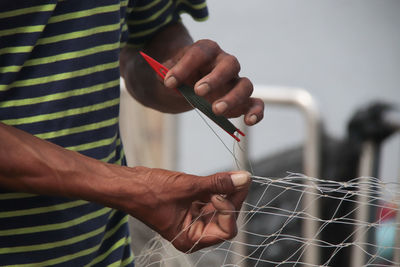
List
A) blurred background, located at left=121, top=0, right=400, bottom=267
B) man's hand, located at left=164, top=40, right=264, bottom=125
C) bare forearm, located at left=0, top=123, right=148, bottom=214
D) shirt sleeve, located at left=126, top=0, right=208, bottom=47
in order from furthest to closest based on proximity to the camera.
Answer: blurred background, located at left=121, top=0, right=400, bottom=267 < shirt sleeve, located at left=126, top=0, right=208, bottom=47 < man's hand, located at left=164, top=40, right=264, bottom=125 < bare forearm, located at left=0, top=123, right=148, bottom=214

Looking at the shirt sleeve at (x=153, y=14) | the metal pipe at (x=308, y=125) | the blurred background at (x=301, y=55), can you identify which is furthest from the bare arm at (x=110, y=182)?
the blurred background at (x=301, y=55)

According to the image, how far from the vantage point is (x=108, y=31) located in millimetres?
740

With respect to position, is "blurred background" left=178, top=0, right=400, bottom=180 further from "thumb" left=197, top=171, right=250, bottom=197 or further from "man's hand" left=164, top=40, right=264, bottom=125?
"thumb" left=197, top=171, right=250, bottom=197

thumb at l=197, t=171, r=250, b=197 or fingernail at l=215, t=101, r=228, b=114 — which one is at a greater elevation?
fingernail at l=215, t=101, r=228, b=114

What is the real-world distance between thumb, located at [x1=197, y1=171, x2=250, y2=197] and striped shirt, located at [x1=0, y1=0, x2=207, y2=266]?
0.21 meters

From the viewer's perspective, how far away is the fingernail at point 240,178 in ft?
1.95

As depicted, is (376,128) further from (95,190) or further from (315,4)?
(95,190)

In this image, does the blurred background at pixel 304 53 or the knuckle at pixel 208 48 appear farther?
the blurred background at pixel 304 53

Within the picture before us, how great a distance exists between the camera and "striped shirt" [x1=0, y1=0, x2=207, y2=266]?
67 centimetres

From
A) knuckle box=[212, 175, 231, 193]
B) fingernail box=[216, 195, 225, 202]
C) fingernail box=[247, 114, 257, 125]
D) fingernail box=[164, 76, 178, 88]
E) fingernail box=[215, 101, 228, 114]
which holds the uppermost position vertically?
fingernail box=[164, 76, 178, 88]

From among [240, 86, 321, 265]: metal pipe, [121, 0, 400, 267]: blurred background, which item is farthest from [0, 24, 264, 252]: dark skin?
[121, 0, 400, 267]: blurred background

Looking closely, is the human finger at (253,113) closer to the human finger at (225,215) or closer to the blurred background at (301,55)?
the human finger at (225,215)

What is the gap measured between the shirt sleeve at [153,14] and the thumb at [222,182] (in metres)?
0.36

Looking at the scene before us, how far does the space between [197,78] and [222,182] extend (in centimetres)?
21
